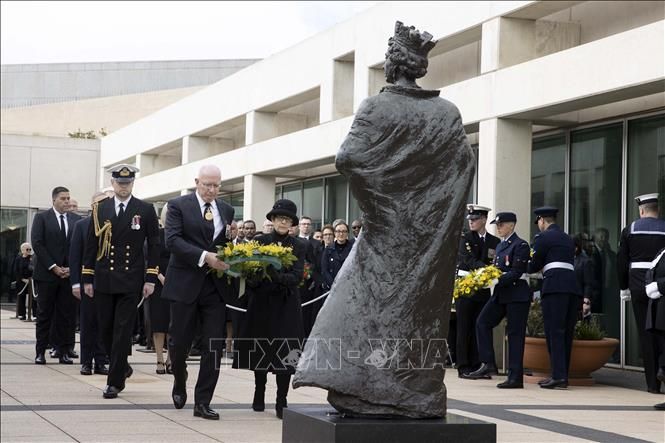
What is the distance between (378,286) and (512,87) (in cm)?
1058

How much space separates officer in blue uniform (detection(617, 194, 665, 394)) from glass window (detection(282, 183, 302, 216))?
1644cm

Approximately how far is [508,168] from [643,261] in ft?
14.2

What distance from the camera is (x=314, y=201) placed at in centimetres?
2797

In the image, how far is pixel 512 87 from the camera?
1633 centimetres

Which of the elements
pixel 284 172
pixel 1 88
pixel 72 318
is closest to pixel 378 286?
pixel 72 318

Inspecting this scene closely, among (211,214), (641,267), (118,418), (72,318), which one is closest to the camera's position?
(118,418)

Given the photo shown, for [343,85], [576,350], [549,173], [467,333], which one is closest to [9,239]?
[343,85]

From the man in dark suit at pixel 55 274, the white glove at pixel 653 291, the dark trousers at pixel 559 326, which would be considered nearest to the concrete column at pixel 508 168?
the dark trousers at pixel 559 326

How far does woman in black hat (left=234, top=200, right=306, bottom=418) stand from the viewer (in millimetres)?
9398

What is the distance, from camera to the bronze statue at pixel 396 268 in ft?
20.3

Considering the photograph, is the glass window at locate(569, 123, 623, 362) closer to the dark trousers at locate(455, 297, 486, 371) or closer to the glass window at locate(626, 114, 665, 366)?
the glass window at locate(626, 114, 665, 366)

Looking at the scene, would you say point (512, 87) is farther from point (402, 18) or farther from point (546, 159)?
point (402, 18)

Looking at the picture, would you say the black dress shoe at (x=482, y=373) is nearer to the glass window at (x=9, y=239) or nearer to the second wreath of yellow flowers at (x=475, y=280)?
the second wreath of yellow flowers at (x=475, y=280)

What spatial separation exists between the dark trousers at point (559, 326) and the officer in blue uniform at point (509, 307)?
0.31 metres
